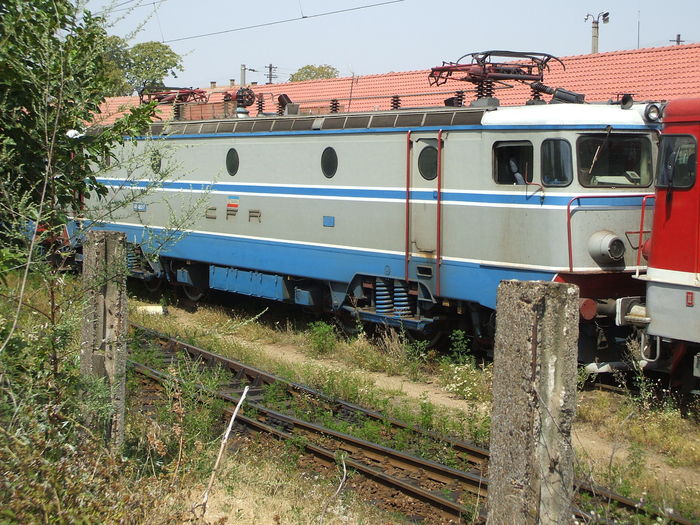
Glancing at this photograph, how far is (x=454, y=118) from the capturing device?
36.5 feet

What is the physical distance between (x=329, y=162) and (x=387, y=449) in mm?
5813

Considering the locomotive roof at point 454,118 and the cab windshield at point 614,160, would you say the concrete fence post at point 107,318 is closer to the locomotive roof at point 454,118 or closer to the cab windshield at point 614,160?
the locomotive roof at point 454,118

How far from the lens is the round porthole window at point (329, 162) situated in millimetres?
12711

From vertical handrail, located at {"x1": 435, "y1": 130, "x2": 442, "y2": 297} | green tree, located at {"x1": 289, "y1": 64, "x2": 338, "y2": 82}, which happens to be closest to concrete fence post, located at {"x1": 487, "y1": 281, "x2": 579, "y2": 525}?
vertical handrail, located at {"x1": 435, "y1": 130, "x2": 442, "y2": 297}

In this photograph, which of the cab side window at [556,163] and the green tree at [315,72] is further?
the green tree at [315,72]

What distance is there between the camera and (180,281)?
16.2 m

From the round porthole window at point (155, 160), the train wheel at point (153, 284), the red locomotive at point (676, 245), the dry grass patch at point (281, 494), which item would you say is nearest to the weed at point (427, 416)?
the dry grass patch at point (281, 494)

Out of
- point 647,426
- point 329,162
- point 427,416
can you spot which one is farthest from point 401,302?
point 647,426

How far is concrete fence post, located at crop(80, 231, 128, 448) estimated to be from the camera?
19.3ft

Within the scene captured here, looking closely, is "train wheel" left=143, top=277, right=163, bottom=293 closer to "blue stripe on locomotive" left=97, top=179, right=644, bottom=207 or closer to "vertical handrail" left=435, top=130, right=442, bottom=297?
"blue stripe on locomotive" left=97, top=179, right=644, bottom=207

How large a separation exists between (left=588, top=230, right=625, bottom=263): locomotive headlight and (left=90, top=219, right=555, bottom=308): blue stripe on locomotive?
577 millimetres

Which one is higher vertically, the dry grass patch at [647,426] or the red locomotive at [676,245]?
the red locomotive at [676,245]

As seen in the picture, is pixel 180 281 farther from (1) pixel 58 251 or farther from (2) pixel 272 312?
(1) pixel 58 251

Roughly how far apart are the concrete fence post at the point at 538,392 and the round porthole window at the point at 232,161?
1052 cm
